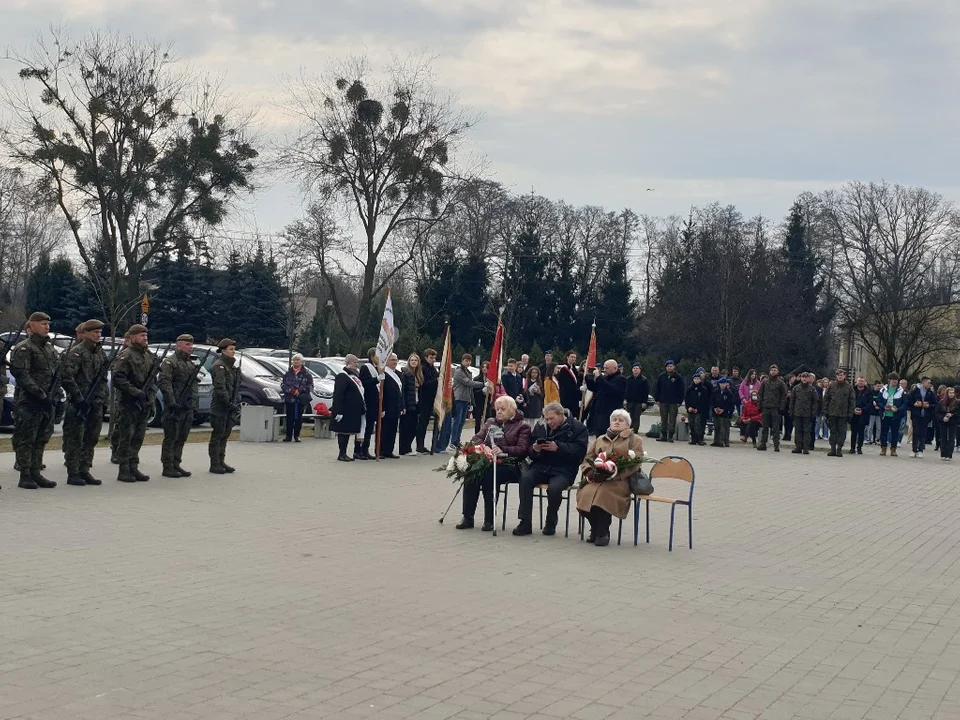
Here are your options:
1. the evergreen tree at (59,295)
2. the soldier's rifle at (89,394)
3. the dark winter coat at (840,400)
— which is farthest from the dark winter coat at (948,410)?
the evergreen tree at (59,295)

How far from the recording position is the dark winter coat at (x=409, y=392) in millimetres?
22547

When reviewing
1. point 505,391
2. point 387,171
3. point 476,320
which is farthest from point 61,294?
point 505,391

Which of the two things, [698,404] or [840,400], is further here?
[698,404]

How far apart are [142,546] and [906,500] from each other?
1200 centimetres

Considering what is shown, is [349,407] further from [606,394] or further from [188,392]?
[606,394]

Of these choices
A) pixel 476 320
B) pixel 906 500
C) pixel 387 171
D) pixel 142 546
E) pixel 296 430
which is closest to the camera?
pixel 142 546

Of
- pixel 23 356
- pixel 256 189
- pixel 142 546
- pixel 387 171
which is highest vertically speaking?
pixel 387 171

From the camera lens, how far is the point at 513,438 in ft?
43.4

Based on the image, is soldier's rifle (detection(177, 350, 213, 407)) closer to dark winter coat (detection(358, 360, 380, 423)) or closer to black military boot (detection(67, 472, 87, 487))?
black military boot (detection(67, 472, 87, 487))

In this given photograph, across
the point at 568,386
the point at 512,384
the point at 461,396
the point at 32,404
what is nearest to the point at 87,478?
the point at 32,404

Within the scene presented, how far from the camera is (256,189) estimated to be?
100 feet

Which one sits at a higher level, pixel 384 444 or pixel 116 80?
pixel 116 80

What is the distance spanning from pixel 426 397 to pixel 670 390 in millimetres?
8679

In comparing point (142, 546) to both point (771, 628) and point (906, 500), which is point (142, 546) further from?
point (906, 500)
